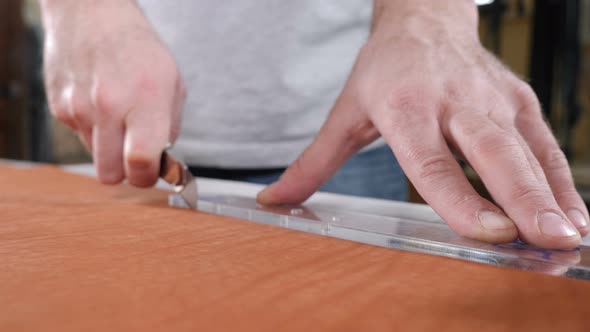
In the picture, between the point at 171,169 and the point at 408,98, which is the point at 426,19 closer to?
the point at 408,98

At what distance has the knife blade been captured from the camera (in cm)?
58

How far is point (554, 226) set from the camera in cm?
38

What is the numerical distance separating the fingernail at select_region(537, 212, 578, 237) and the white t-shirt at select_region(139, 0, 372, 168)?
23.0 inches

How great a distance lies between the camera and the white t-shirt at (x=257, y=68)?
0.91 m

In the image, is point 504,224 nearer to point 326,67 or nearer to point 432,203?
point 432,203

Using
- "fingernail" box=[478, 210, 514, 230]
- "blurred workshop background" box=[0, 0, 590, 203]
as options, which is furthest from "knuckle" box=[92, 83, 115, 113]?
"blurred workshop background" box=[0, 0, 590, 203]

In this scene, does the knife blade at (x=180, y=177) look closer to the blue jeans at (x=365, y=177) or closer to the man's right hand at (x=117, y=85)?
the man's right hand at (x=117, y=85)

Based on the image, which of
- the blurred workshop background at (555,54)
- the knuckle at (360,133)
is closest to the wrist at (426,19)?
the knuckle at (360,133)

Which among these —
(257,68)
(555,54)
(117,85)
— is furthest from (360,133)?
(555,54)

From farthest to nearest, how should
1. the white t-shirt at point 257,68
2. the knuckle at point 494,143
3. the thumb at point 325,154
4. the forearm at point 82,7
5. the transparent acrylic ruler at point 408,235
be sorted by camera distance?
1. the white t-shirt at point 257,68
2. the forearm at point 82,7
3. the thumb at point 325,154
4. the knuckle at point 494,143
5. the transparent acrylic ruler at point 408,235

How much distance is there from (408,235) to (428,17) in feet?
1.00

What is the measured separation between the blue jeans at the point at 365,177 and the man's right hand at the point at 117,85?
30cm

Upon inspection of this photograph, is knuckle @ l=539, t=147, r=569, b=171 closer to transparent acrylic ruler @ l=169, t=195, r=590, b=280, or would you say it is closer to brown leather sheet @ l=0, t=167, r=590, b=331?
transparent acrylic ruler @ l=169, t=195, r=590, b=280

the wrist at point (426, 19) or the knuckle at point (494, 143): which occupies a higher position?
the wrist at point (426, 19)
